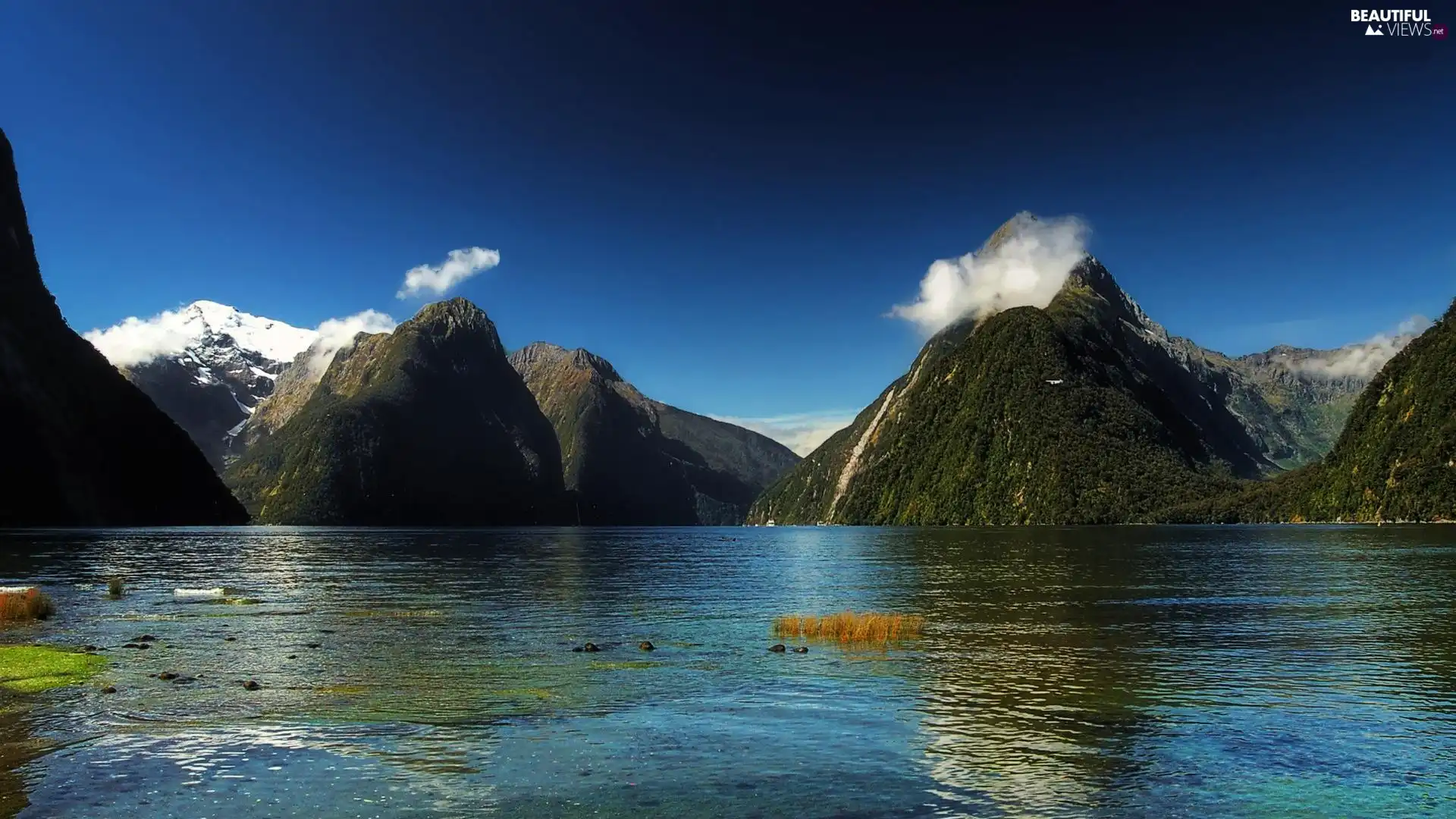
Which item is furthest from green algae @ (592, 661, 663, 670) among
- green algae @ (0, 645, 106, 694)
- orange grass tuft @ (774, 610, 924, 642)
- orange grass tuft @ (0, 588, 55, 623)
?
orange grass tuft @ (0, 588, 55, 623)

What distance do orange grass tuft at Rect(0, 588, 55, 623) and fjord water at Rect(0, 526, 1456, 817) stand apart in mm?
3195

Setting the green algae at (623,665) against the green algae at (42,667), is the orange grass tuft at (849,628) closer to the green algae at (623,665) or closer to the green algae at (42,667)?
the green algae at (623,665)

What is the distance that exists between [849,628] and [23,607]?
4766 cm

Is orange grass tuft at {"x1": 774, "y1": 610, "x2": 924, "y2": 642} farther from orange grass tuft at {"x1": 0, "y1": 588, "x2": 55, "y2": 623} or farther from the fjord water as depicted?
orange grass tuft at {"x1": 0, "y1": 588, "x2": 55, "y2": 623}

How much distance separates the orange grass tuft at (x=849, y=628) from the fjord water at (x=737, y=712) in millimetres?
2009

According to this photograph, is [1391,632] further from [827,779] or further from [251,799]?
[251,799]

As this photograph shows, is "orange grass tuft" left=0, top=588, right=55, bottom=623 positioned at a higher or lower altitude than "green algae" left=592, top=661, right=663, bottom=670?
lower

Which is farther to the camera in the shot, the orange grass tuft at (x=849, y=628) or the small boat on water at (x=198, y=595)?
the small boat on water at (x=198, y=595)

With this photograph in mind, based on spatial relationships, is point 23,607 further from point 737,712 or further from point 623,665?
point 737,712

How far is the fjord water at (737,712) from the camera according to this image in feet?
77.4

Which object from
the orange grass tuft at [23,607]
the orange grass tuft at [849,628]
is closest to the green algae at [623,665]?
the orange grass tuft at [849,628]

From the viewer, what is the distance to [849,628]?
5466 cm

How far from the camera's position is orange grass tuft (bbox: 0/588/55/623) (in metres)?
58.8

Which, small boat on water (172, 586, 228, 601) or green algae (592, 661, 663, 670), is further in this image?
small boat on water (172, 586, 228, 601)
